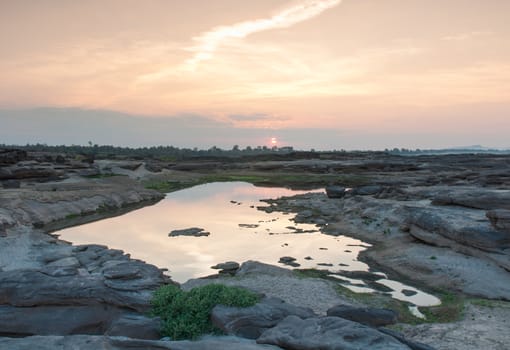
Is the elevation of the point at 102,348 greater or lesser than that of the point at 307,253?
greater

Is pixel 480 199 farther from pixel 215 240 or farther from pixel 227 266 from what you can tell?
pixel 215 240

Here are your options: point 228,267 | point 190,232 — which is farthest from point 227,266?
point 190,232

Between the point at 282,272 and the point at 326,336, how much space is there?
1524 centimetres

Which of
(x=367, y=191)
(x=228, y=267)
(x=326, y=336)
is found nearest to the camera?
(x=326, y=336)

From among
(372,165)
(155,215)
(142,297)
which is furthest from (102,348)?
(372,165)

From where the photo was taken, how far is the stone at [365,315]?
15.7m

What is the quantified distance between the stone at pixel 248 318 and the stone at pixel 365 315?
226cm

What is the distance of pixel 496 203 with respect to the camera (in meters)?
34.3

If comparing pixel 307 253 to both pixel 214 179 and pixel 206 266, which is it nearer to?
pixel 206 266

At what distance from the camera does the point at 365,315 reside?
15.9m

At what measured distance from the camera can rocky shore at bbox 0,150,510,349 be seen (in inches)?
477

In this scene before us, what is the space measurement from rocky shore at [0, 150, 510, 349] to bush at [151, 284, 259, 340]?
A: 23.2 inches

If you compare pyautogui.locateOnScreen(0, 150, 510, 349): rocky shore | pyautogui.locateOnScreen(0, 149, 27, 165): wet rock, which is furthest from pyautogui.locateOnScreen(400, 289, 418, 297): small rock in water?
pyautogui.locateOnScreen(0, 149, 27, 165): wet rock

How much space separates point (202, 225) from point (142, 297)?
29.5m
